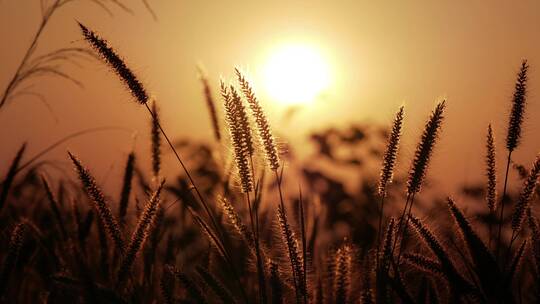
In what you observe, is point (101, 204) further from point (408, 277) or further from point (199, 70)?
point (408, 277)

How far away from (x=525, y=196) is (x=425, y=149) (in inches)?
15.9

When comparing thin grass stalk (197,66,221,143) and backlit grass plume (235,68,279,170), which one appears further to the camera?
→ thin grass stalk (197,66,221,143)

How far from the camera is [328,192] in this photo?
7121 mm

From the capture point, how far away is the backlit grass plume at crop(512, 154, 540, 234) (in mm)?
2037

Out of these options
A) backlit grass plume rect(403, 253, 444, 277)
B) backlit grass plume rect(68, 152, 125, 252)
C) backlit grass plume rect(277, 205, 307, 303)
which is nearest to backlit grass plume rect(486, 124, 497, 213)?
backlit grass plume rect(403, 253, 444, 277)

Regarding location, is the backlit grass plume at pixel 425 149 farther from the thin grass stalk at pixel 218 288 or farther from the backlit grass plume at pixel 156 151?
the backlit grass plume at pixel 156 151

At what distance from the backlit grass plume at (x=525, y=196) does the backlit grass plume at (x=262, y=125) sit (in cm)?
79

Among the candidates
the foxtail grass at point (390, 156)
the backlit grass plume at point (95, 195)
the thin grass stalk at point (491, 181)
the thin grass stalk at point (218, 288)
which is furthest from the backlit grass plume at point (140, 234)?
the thin grass stalk at point (491, 181)

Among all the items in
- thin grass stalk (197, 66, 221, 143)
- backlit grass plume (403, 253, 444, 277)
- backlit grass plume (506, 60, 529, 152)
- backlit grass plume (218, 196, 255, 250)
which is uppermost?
thin grass stalk (197, 66, 221, 143)

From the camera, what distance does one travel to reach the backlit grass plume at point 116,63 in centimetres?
208

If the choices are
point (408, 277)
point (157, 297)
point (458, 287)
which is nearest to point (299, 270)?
point (458, 287)

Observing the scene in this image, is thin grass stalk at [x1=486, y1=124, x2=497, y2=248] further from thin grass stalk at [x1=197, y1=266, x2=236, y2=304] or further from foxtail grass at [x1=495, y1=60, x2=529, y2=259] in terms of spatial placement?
thin grass stalk at [x1=197, y1=266, x2=236, y2=304]

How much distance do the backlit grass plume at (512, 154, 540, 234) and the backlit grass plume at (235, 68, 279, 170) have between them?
791 millimetres

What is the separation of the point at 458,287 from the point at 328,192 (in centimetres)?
525
